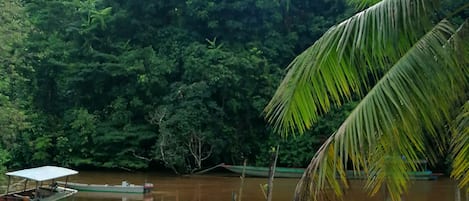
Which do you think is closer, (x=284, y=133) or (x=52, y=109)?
(x=284, y=133)

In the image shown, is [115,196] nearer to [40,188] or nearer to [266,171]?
[40,188]

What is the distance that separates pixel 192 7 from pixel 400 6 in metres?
21.3

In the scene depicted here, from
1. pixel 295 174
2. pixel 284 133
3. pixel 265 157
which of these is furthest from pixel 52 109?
pixel 284 133

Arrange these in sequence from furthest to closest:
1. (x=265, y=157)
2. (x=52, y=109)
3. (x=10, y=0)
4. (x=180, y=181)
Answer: (x=52, y=109)
(x=265, y=157)
(x=180, y=181)
(x=10, y=0)

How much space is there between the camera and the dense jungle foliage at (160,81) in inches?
858

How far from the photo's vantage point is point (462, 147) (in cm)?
359

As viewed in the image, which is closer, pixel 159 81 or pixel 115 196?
pixel 115 196

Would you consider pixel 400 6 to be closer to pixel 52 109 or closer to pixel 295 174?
pixel 295 174

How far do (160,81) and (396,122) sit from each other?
2025 centimetres

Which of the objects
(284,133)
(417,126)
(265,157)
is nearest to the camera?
(417,126)

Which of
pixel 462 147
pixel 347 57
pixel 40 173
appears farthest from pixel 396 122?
pixel 40 173

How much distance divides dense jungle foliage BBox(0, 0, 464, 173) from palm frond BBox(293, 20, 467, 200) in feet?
60.0

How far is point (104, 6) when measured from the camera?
968 inches

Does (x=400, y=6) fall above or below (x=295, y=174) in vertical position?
above
